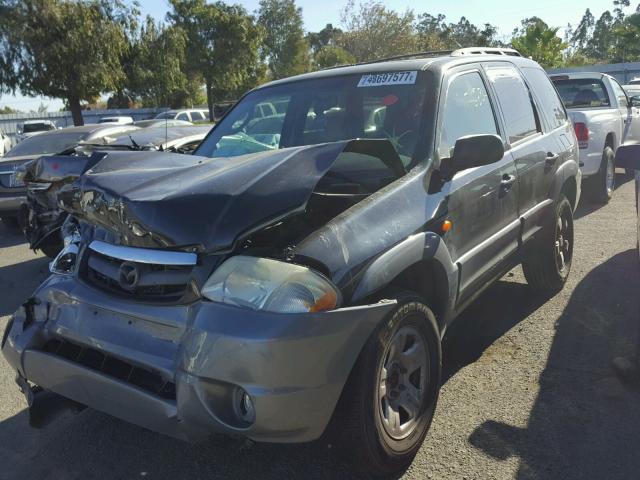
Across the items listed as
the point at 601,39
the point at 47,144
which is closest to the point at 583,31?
the point at 601,39

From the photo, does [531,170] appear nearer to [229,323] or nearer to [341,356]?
[341,356]

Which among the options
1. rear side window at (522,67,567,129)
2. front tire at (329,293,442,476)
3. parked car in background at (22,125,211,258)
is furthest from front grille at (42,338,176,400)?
rear side window at (522,67,567,129)

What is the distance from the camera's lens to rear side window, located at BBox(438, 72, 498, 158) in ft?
11.5

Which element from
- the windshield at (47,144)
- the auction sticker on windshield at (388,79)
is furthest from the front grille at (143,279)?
the windshield at (47,144)

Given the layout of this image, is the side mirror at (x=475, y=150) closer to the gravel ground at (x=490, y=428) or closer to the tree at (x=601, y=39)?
the gravel ground at (x=490, y=428)

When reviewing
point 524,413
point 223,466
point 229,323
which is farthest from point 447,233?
point 223,466

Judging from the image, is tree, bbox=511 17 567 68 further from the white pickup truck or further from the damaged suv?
the damaged suv

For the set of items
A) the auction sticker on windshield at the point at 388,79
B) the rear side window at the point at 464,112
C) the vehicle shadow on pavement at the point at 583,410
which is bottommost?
the vehicle shadow on pavement at the point at 583,410

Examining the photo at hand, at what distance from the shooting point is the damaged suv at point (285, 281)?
233cm

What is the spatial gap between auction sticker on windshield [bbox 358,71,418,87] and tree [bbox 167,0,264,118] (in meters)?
32.9

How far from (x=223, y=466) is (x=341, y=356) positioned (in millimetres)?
1041

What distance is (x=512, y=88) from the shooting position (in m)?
4.53

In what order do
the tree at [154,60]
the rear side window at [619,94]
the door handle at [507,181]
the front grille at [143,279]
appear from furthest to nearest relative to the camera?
the tree at [154,60]
the rear side window at [619,94]
the door handle at [507,181]
the front grille at [143,279]

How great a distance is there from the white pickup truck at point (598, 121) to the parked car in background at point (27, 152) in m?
6.70
